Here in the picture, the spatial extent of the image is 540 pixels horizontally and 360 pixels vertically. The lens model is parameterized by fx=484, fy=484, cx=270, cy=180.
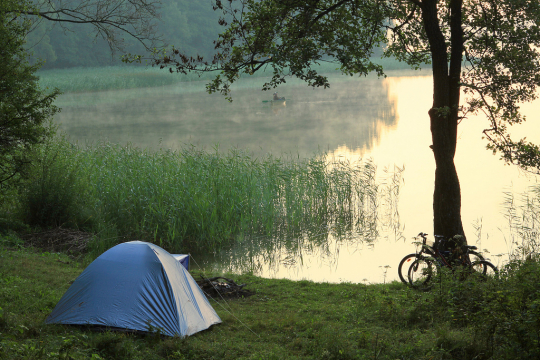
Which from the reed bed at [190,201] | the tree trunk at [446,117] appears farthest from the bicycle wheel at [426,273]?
the reed bed at [190,201]

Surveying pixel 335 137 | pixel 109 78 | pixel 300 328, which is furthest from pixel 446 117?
pixel 109 78

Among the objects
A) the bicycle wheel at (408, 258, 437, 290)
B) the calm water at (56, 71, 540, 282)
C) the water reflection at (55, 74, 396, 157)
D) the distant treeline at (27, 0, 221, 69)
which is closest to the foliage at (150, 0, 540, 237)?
the bicycle wheel at (408, 258, 437, 290)

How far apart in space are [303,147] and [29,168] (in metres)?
13.3

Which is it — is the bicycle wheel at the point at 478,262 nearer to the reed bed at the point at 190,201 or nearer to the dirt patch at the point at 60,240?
the reed bed at the point at 190,201

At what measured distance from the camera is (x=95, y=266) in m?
5.89

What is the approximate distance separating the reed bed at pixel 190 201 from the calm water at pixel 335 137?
0.80 meters

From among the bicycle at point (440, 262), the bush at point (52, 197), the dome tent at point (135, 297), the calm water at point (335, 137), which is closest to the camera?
the dome tent at point (135, 297)

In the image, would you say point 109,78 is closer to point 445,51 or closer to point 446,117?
point 445,51

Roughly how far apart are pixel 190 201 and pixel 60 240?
277 cm

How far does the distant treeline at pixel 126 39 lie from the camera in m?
47.7

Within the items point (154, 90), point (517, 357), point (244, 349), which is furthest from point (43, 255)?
point (154, 90)

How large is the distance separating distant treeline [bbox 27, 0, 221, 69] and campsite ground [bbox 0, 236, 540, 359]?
4306 centimetres

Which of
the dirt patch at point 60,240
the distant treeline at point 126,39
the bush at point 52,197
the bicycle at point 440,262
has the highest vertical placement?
the distant treeline at point 126,39

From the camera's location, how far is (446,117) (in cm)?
751
